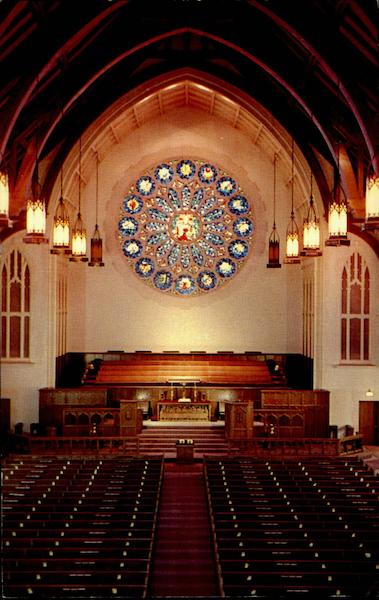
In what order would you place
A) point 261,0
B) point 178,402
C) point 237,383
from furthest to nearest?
point 237,383 → point 178,402 → point 261,0

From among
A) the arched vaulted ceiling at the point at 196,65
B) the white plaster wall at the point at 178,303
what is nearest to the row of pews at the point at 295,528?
the arched vaulted ceiling at the point at 196,65

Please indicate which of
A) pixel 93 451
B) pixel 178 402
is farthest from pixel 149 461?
pixel 178 402

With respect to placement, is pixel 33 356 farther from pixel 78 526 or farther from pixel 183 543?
pixel 78 526

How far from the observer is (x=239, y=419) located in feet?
72.6

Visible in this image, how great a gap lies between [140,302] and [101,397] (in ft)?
17.6

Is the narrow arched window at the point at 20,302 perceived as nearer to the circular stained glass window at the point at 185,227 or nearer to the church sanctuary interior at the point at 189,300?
the church sanctuary interior at the point at 189,300

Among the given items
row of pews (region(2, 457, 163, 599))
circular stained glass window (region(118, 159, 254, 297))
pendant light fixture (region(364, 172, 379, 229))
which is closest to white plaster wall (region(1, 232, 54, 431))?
circular stained glass window (region(118, 159, 254, 297))

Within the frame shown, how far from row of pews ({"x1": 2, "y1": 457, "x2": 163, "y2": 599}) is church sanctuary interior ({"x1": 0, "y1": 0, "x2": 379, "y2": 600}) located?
0.16ft

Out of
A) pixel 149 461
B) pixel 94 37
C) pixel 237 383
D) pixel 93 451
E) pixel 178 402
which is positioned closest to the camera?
pixel 149 461

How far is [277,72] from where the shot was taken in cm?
2053

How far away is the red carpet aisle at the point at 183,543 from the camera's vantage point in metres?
11.9

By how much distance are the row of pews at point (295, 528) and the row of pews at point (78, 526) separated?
4.24ft

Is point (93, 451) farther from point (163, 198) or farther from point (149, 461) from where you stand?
point (163, 198)

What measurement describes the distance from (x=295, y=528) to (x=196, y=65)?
53.2 ft
